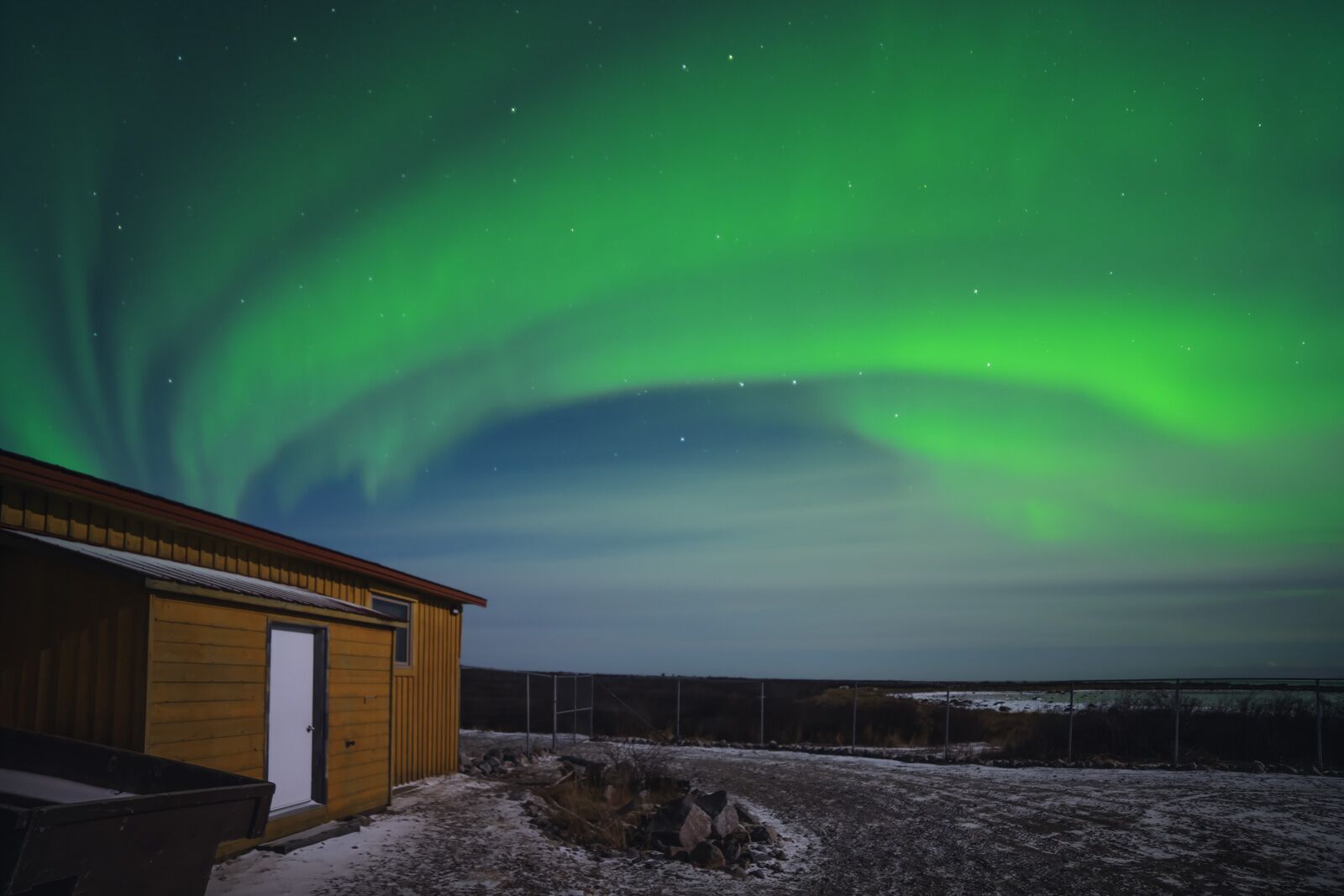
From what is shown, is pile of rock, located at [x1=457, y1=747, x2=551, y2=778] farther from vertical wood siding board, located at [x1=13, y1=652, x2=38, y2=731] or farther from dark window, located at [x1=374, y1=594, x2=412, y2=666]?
vertical wood siding board, located at [x1=13, y1=652, x2=38, y2=731]

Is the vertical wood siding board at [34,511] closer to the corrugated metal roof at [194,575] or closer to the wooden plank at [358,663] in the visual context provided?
the corrugated metal roof at [194,575]

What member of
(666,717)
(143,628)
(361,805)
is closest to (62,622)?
(143,628)

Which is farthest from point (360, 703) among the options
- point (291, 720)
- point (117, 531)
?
point (117, 531)

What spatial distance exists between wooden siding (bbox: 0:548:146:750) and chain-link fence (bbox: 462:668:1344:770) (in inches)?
499

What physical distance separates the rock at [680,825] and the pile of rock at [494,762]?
6.18m

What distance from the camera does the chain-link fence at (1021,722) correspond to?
2037 centimetres

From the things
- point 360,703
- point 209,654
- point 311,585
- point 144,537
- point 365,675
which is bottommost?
point 360,703

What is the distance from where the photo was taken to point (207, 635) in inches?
322

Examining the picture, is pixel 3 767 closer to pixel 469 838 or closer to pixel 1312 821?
pixel 469 838

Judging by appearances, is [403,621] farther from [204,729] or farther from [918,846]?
[918,846]

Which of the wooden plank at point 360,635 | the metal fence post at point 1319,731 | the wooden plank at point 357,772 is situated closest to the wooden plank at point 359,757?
the wooden plank at point 357,772

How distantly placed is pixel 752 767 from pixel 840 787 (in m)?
3.29

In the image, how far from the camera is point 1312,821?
12.4 meters

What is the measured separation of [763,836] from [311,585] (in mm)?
6678
